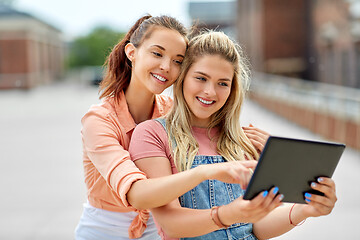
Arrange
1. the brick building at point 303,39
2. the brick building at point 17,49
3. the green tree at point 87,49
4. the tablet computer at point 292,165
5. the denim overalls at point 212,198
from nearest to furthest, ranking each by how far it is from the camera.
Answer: the tablet computer at point 292,165
the denim overalls at point 212,198
the brick building at point 303,39
the brick building at point 17,49
the green tree at point 87,49

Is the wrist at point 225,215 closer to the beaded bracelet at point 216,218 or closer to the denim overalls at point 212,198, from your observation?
the beaded bracelet at point 216,218

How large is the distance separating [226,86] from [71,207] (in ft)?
15.7

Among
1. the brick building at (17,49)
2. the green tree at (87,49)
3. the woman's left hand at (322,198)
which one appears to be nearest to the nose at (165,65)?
the woman's left hand at (322,198)

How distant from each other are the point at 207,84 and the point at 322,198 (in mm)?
652

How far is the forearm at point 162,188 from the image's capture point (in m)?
1.85

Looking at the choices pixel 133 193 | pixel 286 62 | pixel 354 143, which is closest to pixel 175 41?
pixel 133 193

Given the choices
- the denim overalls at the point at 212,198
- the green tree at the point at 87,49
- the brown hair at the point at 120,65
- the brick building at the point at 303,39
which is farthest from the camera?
the green tree at the point at 87,49

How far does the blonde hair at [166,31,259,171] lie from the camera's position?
7.20 ft

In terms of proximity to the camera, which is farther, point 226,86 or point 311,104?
point 311,104

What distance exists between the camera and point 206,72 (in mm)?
2201

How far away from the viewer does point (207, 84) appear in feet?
7.24

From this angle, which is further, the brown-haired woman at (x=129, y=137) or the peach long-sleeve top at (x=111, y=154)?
the peach long-sleeve top at (x=111, y=154)

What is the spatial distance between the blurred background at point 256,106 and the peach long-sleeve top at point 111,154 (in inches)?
26.4

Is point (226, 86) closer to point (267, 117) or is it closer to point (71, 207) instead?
point (71, 207)
